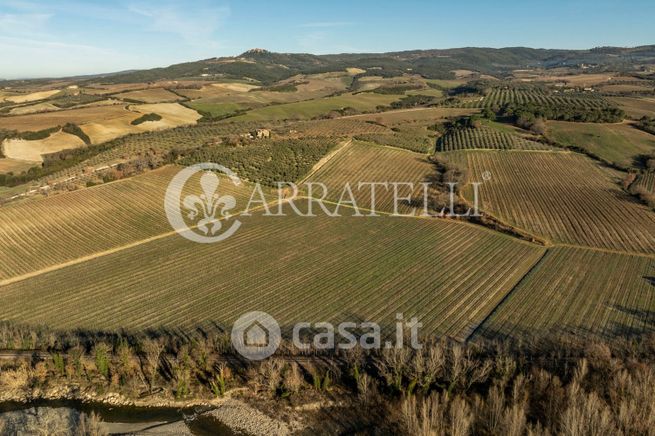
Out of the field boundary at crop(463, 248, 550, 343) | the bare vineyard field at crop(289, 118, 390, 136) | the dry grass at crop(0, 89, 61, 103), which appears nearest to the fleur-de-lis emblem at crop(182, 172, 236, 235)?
the field boundary at crop(463, 248, 550, 343)

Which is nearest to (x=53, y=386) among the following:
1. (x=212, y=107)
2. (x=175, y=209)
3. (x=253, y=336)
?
(x=253, y=336)

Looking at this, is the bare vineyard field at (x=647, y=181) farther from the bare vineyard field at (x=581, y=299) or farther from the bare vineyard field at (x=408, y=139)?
the bare vineyard field at (x=408, y=139)

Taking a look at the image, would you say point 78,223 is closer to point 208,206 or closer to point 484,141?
point 208,206

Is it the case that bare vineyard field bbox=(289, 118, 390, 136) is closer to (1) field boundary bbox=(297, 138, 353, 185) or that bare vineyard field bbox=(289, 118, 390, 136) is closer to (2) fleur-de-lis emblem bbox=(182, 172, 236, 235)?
(1) field boundary bbox=(297, 138, 353, 185)

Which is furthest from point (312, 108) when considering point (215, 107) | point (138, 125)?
point (138, 125)

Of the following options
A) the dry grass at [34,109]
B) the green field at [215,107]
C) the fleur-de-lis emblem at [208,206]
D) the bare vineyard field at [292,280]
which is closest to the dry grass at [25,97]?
the dry grass at [34,109]

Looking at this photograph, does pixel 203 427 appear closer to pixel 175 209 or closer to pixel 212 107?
pixel 175 209

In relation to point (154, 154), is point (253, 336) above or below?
below

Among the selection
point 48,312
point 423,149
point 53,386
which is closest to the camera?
point 53,386
